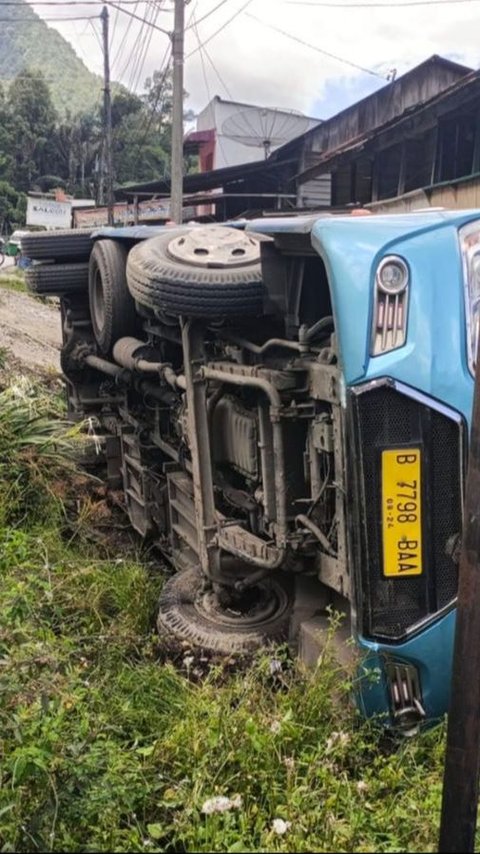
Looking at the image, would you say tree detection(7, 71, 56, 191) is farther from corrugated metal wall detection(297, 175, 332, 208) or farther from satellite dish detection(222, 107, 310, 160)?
corrugated metal wall detection(297, 175, 332, 208)

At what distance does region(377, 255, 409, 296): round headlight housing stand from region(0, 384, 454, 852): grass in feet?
3.67

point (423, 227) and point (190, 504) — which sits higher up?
point (423, 227)

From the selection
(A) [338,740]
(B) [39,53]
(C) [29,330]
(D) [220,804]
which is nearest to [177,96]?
(C) [29,330]

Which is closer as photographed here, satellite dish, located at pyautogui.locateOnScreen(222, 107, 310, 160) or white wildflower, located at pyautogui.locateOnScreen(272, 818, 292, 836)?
white wildflower, located at pyautogui.locateOnScreen(272, 818, 292, 836)

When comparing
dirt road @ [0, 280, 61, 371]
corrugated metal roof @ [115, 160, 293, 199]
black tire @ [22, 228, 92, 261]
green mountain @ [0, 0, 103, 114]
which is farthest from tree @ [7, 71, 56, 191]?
green mountain @ [0, 0, 103, 114]

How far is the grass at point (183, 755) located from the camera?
1.84 metres

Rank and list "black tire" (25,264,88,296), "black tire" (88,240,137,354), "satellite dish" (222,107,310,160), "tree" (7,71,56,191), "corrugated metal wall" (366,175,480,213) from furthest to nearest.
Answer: "tree" (7,71,56,191), "satellite dish" (222,107,310,160), "corrugated metal wall" (366,175,480,213), "black tire" (25,264,88,296), "black tire" (88,240,137,354)

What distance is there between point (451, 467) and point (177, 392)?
201cm

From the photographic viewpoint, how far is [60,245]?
5.41 meters

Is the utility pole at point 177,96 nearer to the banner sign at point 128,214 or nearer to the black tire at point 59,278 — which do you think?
the banner sign at point 128,214

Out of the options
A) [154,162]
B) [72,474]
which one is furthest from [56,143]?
[72,474]

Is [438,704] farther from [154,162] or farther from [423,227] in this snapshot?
[154,162]

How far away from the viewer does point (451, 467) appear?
2.29m

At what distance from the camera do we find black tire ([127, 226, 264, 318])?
2979 millimetres
